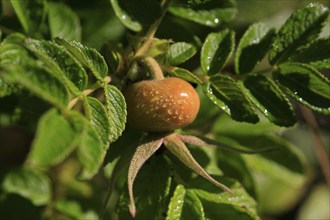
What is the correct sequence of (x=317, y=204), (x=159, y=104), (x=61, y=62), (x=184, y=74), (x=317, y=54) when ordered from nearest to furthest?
(x=61, y=62)
(x=159, y=104)
(x=184, y=74)
(x=317, y=54)
(x=317, y=204)

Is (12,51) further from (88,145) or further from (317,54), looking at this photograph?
(317,54)

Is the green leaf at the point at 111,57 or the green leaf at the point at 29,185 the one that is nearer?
the green leaf at the point at 111,57

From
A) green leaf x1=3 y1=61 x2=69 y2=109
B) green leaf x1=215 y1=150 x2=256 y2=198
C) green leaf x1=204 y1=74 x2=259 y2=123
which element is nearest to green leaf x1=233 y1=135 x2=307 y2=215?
green leaf x1=215 y1=150 x2=256 y2=198

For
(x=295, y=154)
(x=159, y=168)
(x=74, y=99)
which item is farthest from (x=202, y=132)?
(x=74, y=99)

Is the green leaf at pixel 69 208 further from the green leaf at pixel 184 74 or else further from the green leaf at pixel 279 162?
the green leaf at pixel 184 74

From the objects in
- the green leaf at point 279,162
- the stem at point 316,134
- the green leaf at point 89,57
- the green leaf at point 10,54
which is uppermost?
the green leaf at point 89,57

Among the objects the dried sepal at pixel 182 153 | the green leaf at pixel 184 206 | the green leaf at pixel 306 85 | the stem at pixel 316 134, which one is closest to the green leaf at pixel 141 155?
the dried sepal at pixel 182 153

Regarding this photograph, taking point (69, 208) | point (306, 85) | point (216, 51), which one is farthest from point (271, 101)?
point (69, 208)
